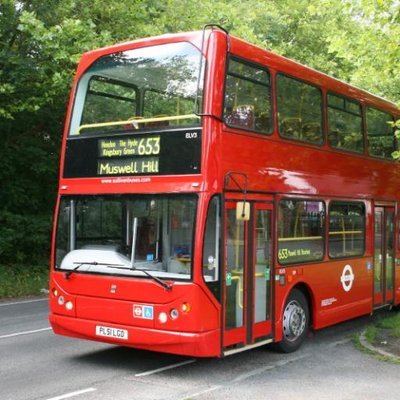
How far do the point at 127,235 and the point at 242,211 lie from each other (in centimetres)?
146

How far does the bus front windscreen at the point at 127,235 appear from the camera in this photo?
290 inches

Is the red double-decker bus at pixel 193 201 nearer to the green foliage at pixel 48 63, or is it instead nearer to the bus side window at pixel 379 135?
the bus side window at pixel 379 135

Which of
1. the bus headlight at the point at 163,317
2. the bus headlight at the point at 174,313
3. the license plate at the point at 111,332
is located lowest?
the license plate at the point at 111,332

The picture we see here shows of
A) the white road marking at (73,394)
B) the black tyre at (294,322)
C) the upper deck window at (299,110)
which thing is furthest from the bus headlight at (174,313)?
the upper deck window at (299,110)

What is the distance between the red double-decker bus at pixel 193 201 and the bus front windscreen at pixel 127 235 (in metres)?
0.02

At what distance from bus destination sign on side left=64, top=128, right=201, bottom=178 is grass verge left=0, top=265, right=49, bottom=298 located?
8.50 m

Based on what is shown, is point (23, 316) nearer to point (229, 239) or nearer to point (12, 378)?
point (12, 378)

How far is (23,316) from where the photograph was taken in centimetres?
1241

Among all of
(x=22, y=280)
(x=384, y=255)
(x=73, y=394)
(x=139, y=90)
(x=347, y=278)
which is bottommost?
(x=73, y=394)

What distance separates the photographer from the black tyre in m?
8.88

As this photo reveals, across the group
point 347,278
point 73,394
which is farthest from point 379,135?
point 73,394

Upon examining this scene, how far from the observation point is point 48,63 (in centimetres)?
1523

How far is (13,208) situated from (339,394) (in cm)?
1337

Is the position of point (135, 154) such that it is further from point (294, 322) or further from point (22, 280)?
point (22, 280)
